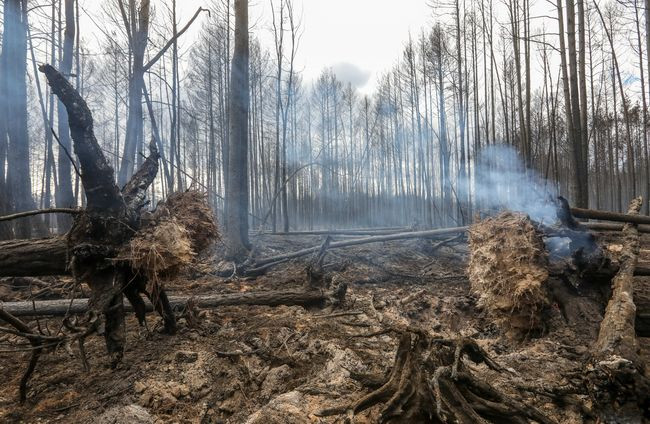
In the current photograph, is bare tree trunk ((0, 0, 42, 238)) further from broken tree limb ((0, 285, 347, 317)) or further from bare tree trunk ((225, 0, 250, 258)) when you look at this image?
broken tree limb ((0, 285, 347, 317))

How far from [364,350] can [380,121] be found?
3264 cm

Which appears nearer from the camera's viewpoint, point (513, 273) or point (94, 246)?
point (94, 246)

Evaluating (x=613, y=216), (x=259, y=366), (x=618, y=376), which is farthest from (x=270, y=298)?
(x=613, y=216)

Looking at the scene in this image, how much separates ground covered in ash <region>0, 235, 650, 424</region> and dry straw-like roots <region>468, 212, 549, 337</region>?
24 centimetres

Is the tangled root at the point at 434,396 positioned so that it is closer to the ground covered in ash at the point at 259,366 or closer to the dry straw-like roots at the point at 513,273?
the ground covered in ash at the point at 259,366

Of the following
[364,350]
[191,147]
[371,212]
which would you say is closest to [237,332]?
[364,350]

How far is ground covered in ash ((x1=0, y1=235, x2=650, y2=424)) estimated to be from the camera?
2.24 metres

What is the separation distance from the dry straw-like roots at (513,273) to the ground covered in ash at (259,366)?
0.24 m

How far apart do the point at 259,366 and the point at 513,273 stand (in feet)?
8.69

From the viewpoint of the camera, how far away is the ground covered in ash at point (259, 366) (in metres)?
2.24

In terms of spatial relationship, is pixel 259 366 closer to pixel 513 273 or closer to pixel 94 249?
pixel 94 249

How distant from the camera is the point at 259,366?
2910 mm

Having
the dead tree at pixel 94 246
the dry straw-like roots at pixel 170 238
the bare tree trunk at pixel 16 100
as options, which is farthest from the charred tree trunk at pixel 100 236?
the bare tree trunk at pixel 16 100

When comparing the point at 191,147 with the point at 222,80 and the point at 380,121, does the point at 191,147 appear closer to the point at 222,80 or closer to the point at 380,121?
the point at 222,80
